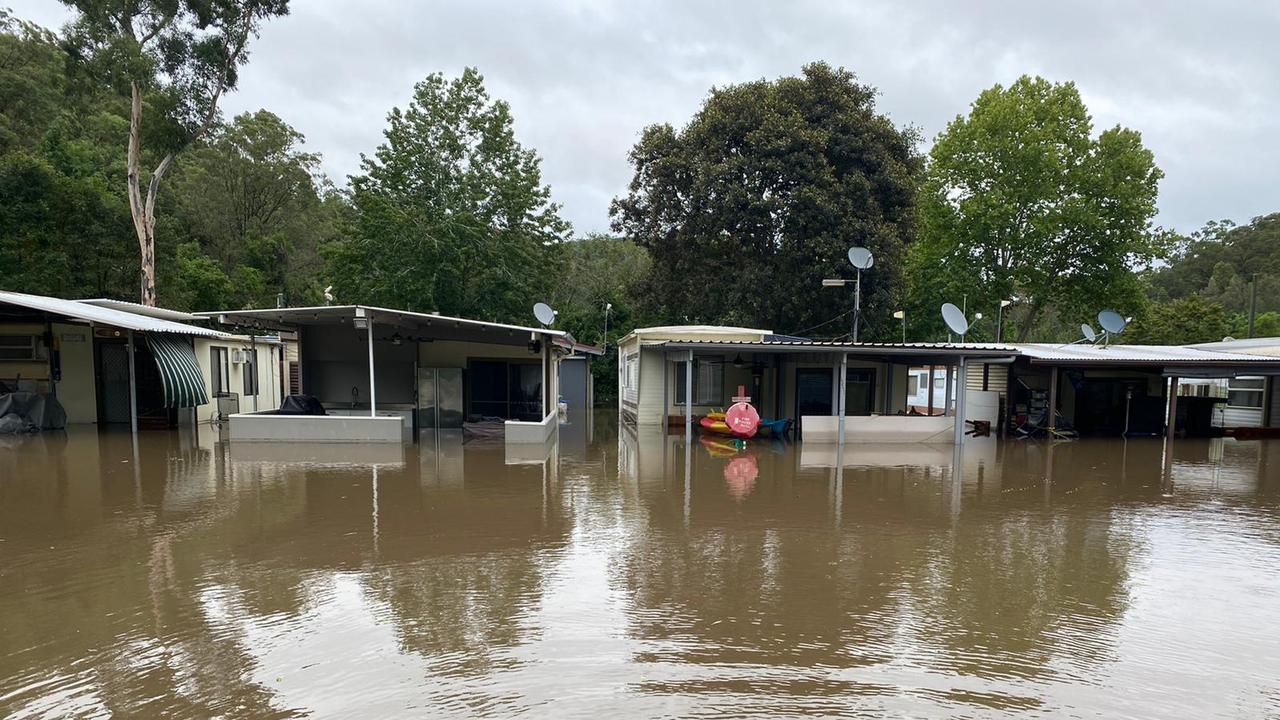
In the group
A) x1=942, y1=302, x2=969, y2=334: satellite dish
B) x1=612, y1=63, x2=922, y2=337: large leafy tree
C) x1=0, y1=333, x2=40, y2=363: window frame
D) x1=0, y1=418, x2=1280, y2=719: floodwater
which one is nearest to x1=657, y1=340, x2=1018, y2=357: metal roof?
x1=942, y1=302, x2=969, y2=334: satellite dish

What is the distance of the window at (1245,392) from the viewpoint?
18.5 metres

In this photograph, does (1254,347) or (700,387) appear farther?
(1254,347)

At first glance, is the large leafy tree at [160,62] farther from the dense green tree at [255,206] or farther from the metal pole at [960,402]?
the metal pole at [960,402]

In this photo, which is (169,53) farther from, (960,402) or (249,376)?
(960,402)

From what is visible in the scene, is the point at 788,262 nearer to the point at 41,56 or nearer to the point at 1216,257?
the point at 41,56

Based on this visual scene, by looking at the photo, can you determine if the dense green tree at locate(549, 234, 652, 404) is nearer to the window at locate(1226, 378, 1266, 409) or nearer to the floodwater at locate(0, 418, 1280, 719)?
the floodwater at locate(0, 418, 1280, 719)

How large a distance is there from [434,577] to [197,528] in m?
3.13

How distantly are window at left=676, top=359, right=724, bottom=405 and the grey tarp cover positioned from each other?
14.4 m

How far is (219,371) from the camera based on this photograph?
57.6ft

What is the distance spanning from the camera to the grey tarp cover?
45.2 ft

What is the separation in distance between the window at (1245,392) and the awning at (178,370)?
27.6m

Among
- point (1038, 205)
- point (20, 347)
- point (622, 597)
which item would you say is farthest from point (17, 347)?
point (1038, 205)

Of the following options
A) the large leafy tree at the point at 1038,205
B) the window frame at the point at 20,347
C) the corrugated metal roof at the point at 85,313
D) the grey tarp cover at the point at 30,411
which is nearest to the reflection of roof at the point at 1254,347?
the large leafy tree at the point at 1038,205

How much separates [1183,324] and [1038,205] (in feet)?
43.4
